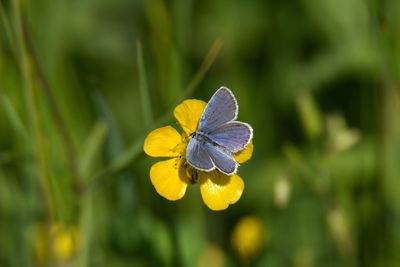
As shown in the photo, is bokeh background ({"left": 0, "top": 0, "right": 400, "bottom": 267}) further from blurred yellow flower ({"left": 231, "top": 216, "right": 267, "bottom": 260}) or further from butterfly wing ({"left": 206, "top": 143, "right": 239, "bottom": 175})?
butterfly wing ({"left": 206, "top": 143, "right": 239, "bottom": 175})

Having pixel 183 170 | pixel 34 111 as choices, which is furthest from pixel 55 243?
pixel 183 170

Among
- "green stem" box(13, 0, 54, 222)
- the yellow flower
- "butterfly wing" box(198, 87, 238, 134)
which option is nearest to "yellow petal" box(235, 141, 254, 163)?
the yellow flower

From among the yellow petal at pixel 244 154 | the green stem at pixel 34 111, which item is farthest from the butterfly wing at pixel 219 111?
the green stem at pixel 34 111

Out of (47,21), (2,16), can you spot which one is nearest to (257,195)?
(47,21)

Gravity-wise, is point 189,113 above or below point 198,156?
above

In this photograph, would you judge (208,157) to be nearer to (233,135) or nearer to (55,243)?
(233,135)

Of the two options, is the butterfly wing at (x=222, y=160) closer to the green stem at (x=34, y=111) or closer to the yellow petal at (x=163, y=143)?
the yellow petal at (x=163, y=143)

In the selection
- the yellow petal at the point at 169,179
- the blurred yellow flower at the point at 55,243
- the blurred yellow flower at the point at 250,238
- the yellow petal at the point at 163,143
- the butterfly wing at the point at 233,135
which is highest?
the yellow petal at the point at 163,143

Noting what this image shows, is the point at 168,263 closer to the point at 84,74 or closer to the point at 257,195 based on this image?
the point at 257,195
